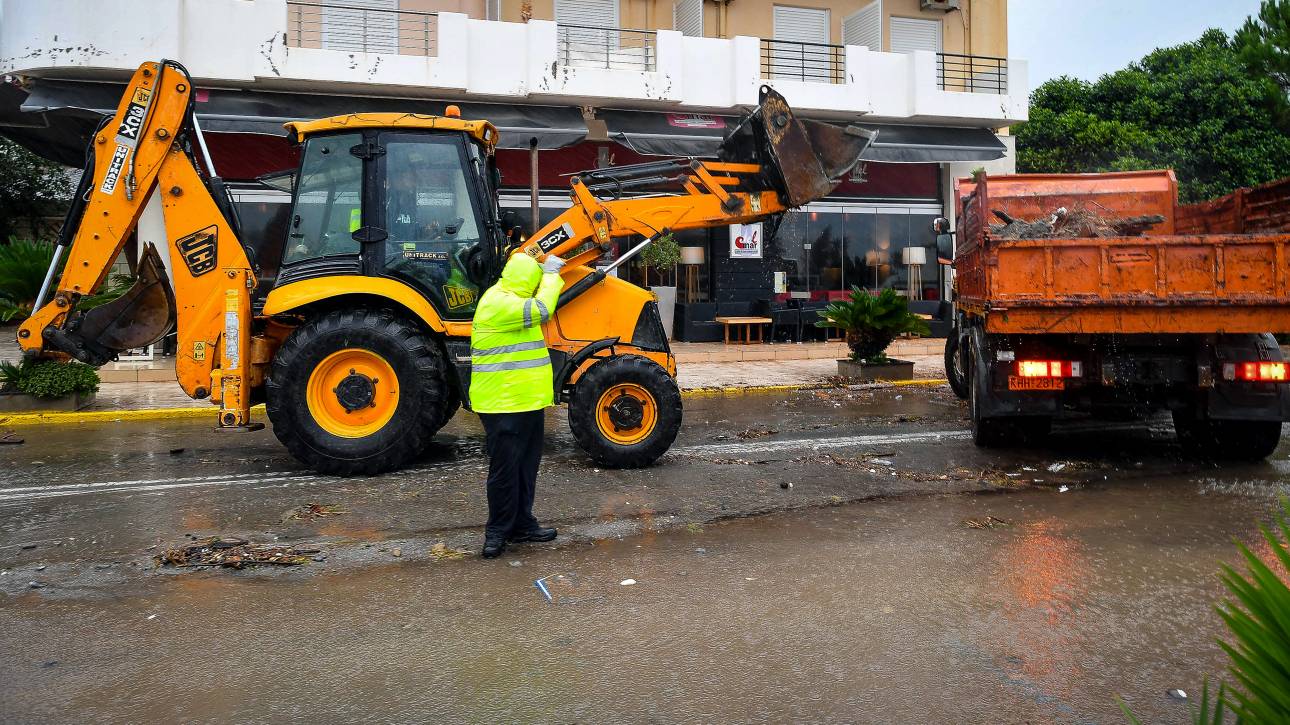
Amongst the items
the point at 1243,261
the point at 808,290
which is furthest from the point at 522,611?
the point at 808,290

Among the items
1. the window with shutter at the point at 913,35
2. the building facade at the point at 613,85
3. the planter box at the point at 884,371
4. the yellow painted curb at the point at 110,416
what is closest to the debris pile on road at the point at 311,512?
the yellow painted curb at the point at 110,416

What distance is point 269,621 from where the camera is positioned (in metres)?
4.23

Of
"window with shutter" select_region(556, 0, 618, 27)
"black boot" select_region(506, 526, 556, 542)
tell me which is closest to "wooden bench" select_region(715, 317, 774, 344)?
"window with shutter" select_region(556, 0, 618, 27)

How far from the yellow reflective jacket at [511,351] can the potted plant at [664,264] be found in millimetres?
11719

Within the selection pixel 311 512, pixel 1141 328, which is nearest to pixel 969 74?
pixel 1141 328

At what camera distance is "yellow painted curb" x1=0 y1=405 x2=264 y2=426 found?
10165 millimetres

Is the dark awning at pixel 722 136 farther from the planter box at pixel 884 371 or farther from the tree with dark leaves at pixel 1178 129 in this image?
the tree with dark leaves at pixel 1178 129

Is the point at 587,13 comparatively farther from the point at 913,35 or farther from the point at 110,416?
the point at 110,416

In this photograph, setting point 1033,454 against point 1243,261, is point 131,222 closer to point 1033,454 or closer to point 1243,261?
point 1033,454

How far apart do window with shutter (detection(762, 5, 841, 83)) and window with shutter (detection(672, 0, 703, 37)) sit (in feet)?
4.56

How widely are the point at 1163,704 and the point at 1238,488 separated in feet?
13.4

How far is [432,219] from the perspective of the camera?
7.54 meters

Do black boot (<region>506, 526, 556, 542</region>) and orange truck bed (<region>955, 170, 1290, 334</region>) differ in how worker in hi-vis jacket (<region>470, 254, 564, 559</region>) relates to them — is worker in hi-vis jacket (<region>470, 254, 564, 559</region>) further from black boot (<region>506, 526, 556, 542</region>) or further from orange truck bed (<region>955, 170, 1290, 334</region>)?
orange truck bed (<region>955, 170, 1290, 334</region>)

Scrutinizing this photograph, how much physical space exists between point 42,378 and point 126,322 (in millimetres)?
3282
